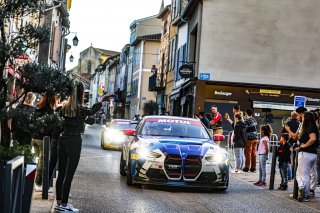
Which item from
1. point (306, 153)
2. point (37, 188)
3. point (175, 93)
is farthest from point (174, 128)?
point (175, 93)

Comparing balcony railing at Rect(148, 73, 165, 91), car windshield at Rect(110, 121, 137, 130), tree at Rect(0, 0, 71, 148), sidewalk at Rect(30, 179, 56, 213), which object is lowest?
sidewalk at Rect(30, 179, 56, 213)

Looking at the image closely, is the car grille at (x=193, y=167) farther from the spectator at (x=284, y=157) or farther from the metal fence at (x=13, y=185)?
the metal fence at (x=13, y=185)

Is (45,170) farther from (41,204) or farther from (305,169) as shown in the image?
(305,169)

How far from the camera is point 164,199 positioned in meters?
11.6

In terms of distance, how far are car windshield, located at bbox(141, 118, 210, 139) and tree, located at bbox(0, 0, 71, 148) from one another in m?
6.89

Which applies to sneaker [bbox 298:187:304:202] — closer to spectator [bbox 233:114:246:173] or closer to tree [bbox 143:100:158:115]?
spectator [bbox 233:114:246:173]

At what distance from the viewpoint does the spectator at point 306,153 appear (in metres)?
12.6

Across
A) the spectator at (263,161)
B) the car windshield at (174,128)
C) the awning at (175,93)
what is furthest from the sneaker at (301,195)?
the awning at (175,93)

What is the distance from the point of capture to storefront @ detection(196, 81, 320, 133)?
1443 inches

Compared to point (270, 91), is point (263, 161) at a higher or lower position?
lower

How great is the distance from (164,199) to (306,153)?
119 inches

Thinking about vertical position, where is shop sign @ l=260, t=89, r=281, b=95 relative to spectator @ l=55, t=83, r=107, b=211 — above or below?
above

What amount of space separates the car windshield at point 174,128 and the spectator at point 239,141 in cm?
424

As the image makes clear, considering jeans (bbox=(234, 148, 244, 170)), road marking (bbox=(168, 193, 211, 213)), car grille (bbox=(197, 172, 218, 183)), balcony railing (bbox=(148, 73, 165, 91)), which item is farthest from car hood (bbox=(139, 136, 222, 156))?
balcony railing (bbox=(148, 73, 165, 91))
